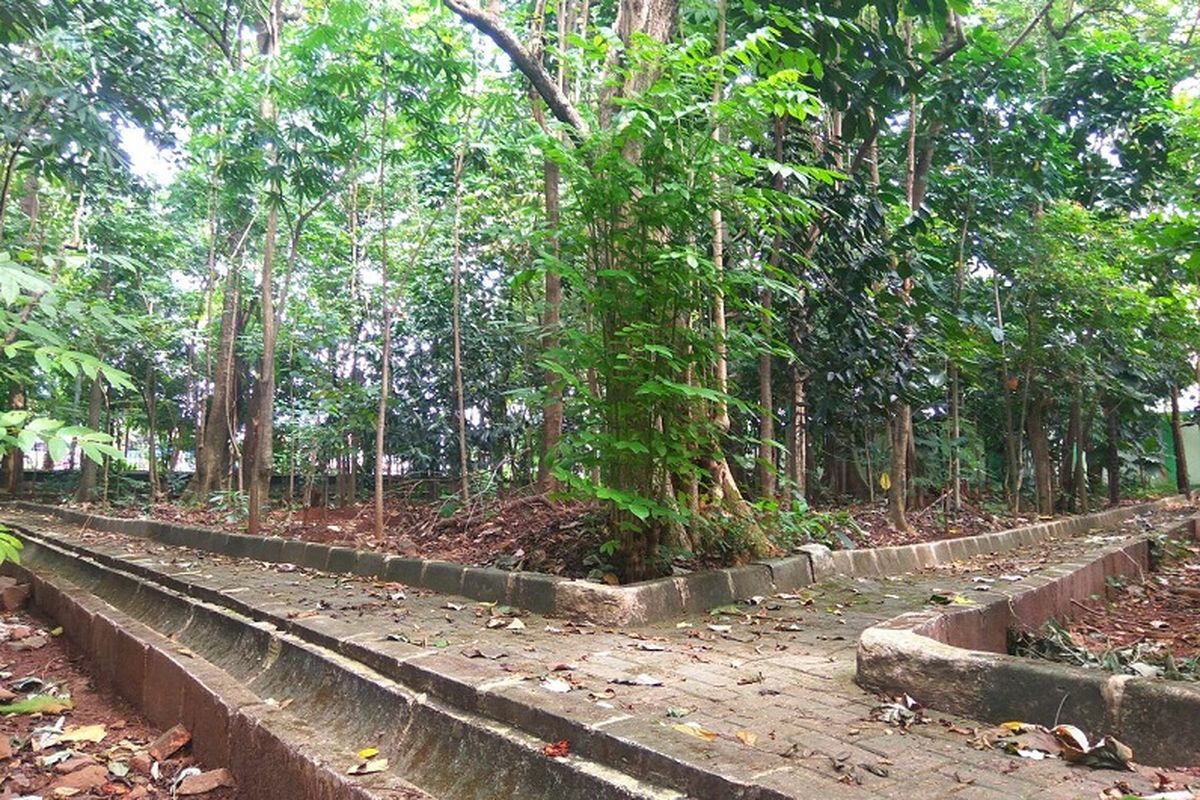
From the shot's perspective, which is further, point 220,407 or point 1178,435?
point 1178,435

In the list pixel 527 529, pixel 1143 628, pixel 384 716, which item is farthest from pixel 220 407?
pixel 1143 628

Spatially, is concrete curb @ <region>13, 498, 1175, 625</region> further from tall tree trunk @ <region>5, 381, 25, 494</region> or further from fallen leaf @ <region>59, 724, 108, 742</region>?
tall tree trunk @ <region>5, 381, 25, 494</region>

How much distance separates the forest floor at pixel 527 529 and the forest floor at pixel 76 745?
6.50 ft

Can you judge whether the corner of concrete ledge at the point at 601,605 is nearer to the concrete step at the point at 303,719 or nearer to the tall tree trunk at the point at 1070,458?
the concrete step at the point at 303,719

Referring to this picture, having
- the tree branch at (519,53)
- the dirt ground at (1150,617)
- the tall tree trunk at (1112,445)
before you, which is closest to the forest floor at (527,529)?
the dirt ground at (1150,617)

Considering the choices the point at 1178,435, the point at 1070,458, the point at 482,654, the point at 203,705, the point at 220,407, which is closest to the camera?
the point at 482,654

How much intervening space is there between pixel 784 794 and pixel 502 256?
10.00 meters

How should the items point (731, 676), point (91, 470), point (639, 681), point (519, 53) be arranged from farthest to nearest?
point (91, 470) → point (519, 53) → point (731, 676) → point (639, 681)

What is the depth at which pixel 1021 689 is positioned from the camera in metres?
2.37

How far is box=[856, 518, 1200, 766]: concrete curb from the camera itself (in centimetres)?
209

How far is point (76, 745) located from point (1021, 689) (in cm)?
415

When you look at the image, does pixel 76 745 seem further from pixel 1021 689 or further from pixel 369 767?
pixel 1021 689

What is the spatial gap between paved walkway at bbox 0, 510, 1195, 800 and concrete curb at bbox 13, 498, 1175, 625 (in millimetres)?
118

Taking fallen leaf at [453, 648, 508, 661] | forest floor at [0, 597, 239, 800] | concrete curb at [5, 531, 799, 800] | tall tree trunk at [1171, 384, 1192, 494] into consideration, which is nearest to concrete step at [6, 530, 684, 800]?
concrete curb at [5, 531, 799, 800]
